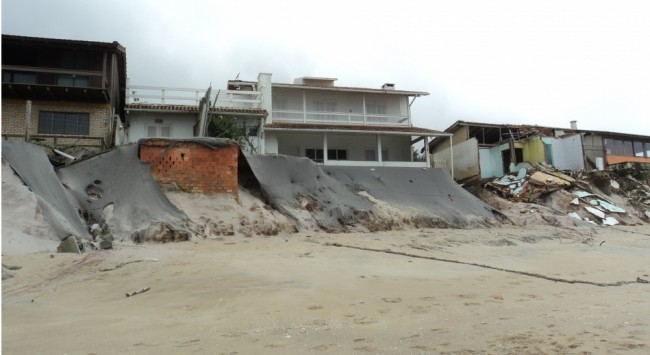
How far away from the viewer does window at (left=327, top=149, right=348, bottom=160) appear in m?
26.0

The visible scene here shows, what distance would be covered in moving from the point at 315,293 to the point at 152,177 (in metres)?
8.62

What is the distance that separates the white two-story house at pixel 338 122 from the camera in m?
24.4

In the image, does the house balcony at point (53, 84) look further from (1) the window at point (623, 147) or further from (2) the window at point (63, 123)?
(1) the window at point (623, 147)

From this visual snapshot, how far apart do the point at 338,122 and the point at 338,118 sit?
0.37 meters

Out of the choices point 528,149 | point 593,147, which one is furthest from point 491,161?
point 593,147

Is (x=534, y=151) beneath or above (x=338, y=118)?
beneath

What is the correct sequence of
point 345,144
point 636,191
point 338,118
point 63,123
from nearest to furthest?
point 63,123 → point 345,144 → point 636,191 → point 338,118

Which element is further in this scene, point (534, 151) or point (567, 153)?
point (567, 153)

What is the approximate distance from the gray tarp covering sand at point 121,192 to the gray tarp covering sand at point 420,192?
729 cm

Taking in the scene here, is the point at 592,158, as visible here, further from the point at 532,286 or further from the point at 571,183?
the point at 532,286

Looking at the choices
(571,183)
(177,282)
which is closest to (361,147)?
(571,183)

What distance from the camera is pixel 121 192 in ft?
39.3

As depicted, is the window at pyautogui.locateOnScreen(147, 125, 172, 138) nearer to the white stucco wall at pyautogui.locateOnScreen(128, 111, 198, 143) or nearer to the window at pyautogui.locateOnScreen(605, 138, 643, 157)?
the white stucco wall at pyautogui.locateOnScreen(128, 111, 198, 143)

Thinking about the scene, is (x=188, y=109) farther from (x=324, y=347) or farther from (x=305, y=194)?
(x=324, y=347)
